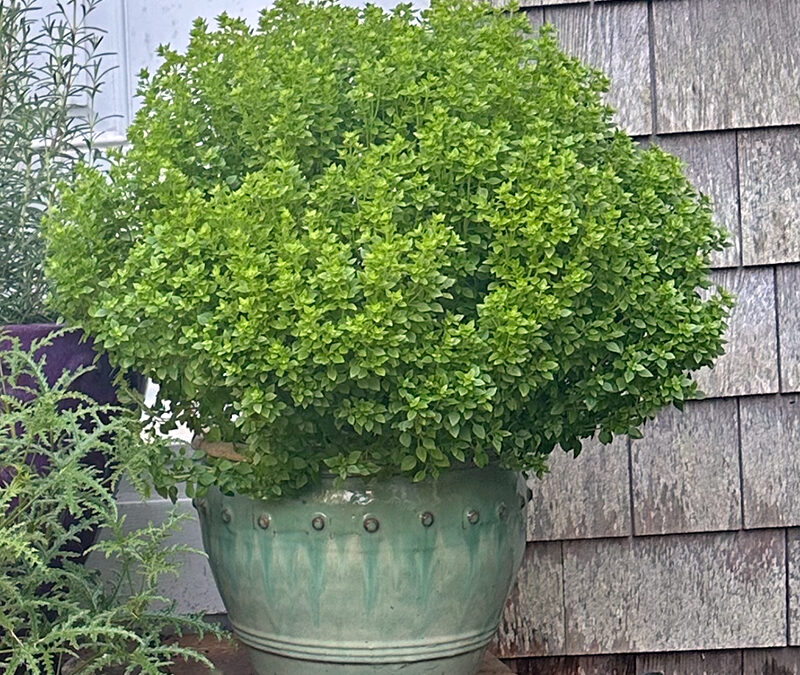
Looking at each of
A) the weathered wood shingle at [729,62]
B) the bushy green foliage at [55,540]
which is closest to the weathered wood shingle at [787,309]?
the weathered wood shingle at [729,62]

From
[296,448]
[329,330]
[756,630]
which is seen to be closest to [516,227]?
[329,330]

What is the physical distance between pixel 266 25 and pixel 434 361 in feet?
1.91

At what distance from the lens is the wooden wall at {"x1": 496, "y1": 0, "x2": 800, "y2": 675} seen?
77.9 inches

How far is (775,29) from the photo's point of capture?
6.47ft

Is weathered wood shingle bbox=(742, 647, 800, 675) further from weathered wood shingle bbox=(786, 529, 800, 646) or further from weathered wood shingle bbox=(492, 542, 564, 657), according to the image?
weathered wood shingle bbox=(492, 542, 564, 657)

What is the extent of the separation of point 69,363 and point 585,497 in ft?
3.28

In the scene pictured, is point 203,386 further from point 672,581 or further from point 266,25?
point 672,581

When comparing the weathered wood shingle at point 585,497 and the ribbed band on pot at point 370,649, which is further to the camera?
the weathered wood shingle at point 585,497

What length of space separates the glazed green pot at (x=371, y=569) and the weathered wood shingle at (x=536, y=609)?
22.7 inches

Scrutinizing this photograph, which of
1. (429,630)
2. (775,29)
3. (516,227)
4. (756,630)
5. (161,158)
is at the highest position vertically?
(775,29)

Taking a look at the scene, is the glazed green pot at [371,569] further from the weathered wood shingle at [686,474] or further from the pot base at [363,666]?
the weathered wood shingle at [686,474]

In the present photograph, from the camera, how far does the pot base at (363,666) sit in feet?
4.63

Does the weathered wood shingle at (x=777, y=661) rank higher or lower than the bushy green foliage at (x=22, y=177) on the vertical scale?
lower

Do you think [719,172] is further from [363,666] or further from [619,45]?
[363,666]
